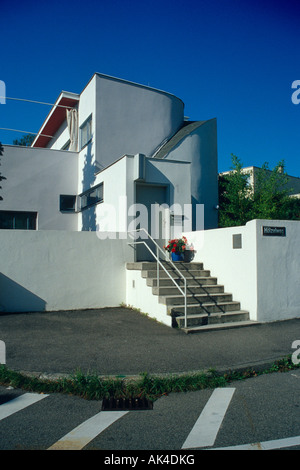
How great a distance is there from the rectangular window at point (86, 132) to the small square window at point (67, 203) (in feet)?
7.89

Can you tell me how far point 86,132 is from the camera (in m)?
16.5

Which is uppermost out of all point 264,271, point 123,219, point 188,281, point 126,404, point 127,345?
point 123,219

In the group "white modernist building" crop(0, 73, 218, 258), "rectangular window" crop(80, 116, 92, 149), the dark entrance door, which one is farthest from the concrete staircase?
"rectangular window" crop(80, 116, 92, 149)

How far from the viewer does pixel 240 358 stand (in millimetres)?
5766

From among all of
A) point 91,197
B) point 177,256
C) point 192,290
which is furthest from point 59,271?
point 91,197

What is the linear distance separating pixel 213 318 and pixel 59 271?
420cm

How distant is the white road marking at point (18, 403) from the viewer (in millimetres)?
3950

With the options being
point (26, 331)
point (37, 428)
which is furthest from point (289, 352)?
point (26, 331)

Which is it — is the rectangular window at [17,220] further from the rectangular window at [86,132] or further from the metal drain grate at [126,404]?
the metal drain grate at [126,404]

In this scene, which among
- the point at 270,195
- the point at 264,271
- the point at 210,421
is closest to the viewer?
the point at 210,421

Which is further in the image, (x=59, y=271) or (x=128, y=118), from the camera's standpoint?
(x=128, y=118)

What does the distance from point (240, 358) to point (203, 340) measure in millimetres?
1217

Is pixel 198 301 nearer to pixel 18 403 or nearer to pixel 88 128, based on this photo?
pixel 18 403

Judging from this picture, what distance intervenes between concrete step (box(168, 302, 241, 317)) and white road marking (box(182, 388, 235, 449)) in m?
3.27
